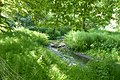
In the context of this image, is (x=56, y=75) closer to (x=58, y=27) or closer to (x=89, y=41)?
(x=58, y=27)

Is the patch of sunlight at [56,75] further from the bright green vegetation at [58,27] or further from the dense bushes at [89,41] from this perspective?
the dense bushes at [89,41]

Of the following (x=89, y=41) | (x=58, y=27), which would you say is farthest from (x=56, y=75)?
(x=89, y=41)

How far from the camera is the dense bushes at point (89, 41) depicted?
42.3 ft

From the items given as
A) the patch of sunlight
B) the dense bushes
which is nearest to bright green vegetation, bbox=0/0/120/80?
the patch of sunlight

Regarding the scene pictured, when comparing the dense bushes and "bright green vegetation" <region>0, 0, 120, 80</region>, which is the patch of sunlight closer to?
"bright green vegetation" <region>0, 0, 120, 80</region>

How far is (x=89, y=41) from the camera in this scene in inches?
536

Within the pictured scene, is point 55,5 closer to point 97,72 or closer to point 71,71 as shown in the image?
point 71,71

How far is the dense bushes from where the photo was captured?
42.3 feet

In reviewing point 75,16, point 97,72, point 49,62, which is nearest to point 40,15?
point 75,16

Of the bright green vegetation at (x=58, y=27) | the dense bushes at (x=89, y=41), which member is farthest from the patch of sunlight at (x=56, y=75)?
the dense bushes at (x=89, y=41)

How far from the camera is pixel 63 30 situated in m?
22.7

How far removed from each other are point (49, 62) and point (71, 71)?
2.29ft

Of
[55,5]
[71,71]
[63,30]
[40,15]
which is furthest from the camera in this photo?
[63,30]

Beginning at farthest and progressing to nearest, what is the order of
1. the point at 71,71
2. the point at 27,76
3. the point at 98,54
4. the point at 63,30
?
the point at 63,30, the point at 98,54, the point at 71,71, the point at 27,76
